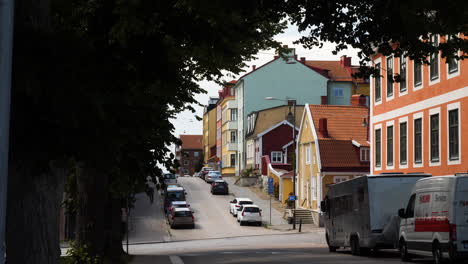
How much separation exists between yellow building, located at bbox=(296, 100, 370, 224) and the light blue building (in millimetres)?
32556

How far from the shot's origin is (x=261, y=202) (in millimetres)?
80125

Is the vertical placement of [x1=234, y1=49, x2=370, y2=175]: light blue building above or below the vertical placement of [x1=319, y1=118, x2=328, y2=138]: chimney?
above

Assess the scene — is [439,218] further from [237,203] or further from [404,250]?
[237,203]

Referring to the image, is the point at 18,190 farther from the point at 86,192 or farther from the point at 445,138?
the point at 445,138

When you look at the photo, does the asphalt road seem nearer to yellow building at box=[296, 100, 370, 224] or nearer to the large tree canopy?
yellow building at box=[296, 100, 370, 224]

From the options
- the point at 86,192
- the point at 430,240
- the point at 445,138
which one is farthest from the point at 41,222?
the point at 445,138

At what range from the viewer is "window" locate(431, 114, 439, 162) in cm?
3928

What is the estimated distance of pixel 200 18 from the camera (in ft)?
44.7

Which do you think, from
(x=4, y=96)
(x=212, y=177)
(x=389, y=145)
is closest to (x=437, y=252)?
(x=4, y=96)

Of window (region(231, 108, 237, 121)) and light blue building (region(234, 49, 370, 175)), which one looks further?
window (region(231, 108, 237, 121))

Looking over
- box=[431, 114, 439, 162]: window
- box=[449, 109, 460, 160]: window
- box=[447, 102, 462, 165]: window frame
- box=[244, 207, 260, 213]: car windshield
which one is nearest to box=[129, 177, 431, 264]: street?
box=[244, 207, 260, 213]: car windshield

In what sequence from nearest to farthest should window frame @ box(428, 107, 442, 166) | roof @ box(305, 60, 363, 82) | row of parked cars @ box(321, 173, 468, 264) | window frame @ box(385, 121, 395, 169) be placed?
row of parked cars @ box(321, 173, 468, 264), window frame @ box(428, 107, 442, 166), window frame @ box(385, 121, 395, 169), roof @ box(305, 60, 363, 82)

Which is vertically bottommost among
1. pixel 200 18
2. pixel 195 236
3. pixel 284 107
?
pixel 195 236

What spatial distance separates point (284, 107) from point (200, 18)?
303 feet
